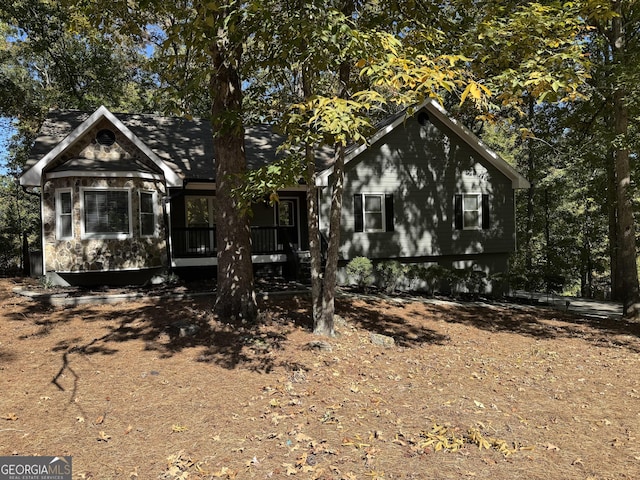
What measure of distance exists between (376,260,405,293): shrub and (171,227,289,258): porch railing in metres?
3.52

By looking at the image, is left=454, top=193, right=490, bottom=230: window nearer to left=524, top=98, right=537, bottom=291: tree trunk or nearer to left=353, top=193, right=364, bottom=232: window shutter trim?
left=353, top=193, right=364, bottom=232: window shutter trim

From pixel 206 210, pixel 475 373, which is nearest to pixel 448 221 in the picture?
pixel 206 210

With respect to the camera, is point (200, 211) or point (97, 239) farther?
point (200, 211)

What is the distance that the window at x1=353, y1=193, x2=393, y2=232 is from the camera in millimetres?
16788

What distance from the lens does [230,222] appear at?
29.2 ft

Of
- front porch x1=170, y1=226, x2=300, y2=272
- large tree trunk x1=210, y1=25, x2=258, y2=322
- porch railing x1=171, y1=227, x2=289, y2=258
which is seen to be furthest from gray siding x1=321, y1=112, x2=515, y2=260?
large tree trunk x1=210, y1=25, x2=258, y2=322

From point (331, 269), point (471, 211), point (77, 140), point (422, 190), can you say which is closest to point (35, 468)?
point (331, 269)

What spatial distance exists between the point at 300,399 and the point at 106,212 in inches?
394

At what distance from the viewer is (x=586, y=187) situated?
79.0 ft

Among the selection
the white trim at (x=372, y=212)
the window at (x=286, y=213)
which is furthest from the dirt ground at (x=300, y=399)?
the window at (x=286, y=213)

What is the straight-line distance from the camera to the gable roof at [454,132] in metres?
15.9

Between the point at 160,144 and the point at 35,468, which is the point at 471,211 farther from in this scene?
the point at 35,468

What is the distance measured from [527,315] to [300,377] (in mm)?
9599

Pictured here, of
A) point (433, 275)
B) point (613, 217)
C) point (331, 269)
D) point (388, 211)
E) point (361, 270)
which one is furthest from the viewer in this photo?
point (613, 217)
